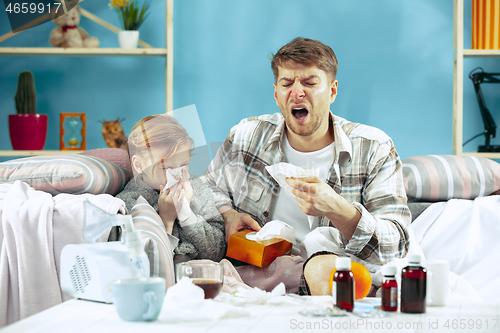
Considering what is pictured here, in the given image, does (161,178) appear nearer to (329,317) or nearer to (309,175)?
(309,175)

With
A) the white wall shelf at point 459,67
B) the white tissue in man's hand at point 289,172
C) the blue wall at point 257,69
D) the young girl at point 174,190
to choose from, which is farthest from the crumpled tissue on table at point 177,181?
the white wall shelf at point 459,67

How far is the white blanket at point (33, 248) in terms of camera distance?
46.9 inches

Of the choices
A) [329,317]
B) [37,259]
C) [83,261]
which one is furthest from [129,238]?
[37,259]

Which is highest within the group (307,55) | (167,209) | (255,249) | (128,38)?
(128,38)

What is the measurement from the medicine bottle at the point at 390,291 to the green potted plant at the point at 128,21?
5.68 feet

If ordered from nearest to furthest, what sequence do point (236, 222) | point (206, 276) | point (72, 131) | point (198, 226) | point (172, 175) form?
point (206, 276)
point (172, 175)
point (198, 226)
point (236, 222)
point (72, 131)

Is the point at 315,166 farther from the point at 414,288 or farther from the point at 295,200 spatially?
the point at 414,288

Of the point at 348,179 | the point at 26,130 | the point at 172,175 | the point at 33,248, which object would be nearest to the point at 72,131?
the point at 26,130

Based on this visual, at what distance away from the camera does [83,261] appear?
35.9 inches

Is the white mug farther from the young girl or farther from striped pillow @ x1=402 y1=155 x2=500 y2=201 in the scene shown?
striped pillow @ x1=402 y1=155 x2=500 y2=201

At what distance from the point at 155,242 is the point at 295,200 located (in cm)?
63

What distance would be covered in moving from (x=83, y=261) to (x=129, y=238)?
0.15 meters

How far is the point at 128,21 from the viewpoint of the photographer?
2189 millimetres

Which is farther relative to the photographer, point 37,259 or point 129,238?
point 37,259
